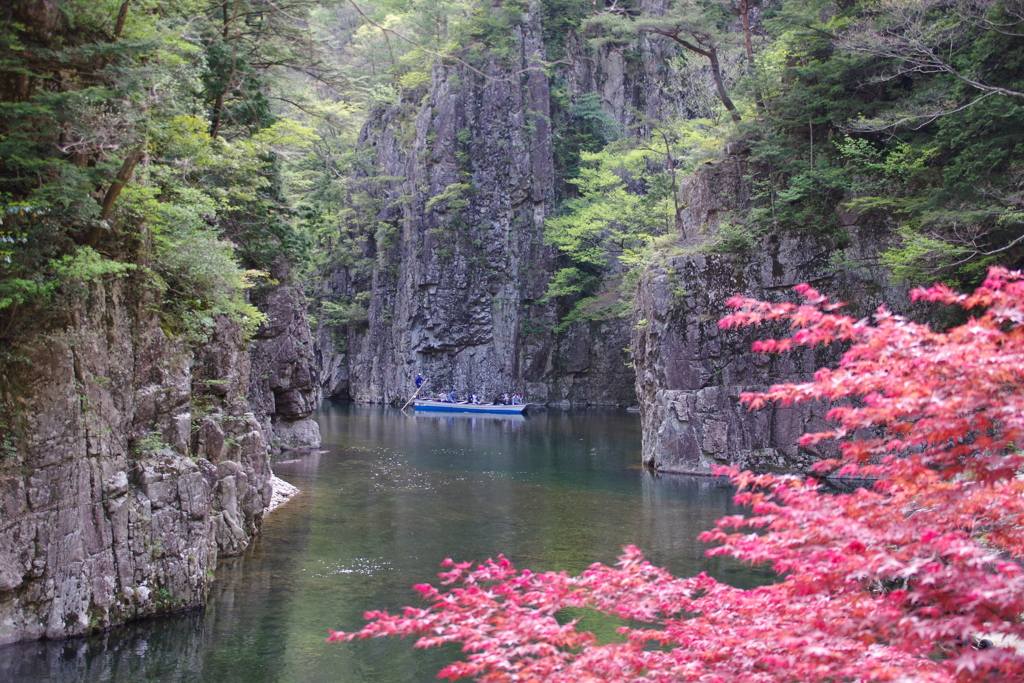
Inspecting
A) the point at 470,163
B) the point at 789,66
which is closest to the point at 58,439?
the point at 789,66

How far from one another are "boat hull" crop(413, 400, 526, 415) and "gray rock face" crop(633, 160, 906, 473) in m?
16.5

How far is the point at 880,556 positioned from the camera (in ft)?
10.3

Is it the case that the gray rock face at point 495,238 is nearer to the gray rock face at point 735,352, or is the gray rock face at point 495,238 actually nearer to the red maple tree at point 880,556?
the gray rock face at point 735,352

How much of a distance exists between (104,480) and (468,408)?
28.6 m

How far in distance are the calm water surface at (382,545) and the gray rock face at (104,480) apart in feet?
1.44

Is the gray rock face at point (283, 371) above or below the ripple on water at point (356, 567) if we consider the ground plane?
above

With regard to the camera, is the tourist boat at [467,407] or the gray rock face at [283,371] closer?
the gray rock face at [283,371]

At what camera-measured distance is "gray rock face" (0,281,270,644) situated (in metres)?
7.16

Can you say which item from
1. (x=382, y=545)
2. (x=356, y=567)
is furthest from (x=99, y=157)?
(x=382, y=545)

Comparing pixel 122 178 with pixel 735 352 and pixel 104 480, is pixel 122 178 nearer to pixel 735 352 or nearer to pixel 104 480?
pixel 104 480

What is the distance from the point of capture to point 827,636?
3375mm

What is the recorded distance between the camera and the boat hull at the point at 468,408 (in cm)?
3556

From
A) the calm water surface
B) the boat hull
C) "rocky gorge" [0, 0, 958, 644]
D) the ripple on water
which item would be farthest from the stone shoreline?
the boat hull

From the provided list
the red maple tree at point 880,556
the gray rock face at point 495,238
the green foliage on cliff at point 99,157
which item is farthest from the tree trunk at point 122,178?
the gray rock face at point 495,238
